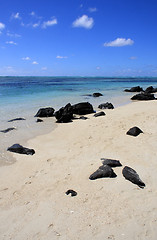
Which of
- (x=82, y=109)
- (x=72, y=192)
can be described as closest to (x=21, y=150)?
(x=72, y=192)

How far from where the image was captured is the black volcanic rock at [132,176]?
464cm

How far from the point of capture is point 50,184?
4.85m

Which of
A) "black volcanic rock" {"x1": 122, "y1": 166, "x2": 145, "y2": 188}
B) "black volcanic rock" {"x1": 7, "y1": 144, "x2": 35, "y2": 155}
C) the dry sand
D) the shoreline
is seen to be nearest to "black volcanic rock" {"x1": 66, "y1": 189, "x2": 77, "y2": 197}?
the dry sand

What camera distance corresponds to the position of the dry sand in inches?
134

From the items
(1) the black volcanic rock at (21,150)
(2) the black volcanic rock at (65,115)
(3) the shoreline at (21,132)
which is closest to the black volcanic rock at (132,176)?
(1) the black volcanic rock at (21,150)

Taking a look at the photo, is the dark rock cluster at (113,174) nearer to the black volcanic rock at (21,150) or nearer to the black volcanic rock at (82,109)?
the black volcanic rock at (21,150)

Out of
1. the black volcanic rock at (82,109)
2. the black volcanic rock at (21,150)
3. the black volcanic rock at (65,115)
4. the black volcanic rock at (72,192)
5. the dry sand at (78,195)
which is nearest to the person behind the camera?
the dry sand at (78,195)

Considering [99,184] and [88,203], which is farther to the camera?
[99,184]

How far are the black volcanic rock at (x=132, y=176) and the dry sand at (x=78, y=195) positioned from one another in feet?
0.33

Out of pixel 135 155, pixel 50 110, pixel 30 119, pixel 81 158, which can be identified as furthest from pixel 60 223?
pixel 50 110

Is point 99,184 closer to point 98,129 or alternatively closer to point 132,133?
point 132,133

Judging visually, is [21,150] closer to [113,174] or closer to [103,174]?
[103,174]

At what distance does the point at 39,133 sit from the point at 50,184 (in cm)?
472

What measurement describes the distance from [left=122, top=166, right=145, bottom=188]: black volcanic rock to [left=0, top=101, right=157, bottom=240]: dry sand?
102 millimetres
